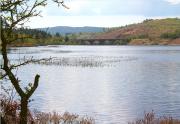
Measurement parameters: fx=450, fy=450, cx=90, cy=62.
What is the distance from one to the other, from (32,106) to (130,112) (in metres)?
11.7

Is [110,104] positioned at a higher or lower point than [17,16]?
lower

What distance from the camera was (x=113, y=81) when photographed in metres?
86.1

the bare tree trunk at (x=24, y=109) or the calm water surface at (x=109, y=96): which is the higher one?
the bare tree trunk at (x=24, y=109)

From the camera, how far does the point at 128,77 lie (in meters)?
94.4

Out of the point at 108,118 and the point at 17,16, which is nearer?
the point at 17,16

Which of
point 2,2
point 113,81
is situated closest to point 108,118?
point 2,2

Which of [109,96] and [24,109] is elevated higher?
[24,109]

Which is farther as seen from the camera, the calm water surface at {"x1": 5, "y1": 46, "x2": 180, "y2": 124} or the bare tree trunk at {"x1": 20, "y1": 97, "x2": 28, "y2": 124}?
the calm water surface at {"x1": 5, "y1": 46, "x2": 180, "y2": 124}

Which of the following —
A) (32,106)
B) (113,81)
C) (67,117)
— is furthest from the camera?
(113,81)

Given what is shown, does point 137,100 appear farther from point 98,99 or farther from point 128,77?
point 128,77

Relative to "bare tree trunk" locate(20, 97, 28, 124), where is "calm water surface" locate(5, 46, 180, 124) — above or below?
below

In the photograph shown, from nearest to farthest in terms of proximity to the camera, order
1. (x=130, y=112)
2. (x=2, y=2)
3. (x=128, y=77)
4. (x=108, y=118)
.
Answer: (x=2, y=2) < (x=108, y=118) < (x=130, y=112) < (x=128, y=77)

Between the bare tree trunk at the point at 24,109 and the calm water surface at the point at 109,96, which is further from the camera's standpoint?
the calm water surface at the point at 109,96

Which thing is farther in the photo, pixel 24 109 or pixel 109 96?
pixel 109 96
